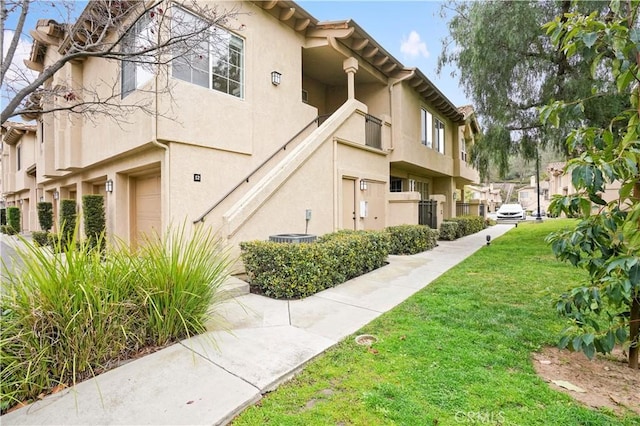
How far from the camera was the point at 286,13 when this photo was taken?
31.1 feet

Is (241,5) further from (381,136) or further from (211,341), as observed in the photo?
(211,341)

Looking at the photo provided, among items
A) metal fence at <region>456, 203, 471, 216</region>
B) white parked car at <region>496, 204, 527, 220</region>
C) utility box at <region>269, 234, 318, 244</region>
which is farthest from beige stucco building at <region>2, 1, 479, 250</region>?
white parked car at <region>496, 204, 527, 220</region>

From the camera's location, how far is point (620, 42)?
2797mm

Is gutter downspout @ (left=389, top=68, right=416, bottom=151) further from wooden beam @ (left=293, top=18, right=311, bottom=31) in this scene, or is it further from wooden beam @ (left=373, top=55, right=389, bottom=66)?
wooden beam @ (left=293, top=18, right=311, bottom=31)

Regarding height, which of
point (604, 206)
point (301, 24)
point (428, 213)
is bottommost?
point (428, 213)

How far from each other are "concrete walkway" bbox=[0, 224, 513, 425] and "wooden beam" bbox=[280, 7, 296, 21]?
841cm

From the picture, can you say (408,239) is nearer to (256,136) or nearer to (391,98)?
(256,136)

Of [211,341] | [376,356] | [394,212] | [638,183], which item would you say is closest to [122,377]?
[211,341]

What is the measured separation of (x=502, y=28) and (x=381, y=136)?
16.9ft

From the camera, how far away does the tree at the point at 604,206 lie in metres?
2.62

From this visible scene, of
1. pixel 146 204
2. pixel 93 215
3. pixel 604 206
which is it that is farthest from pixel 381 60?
pixel 93 215

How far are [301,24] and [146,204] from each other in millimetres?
7456

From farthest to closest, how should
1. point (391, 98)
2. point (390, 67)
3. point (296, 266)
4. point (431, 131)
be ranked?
point (431, 131) < point (391, 98) < point (390, 67) < point (296, 266)

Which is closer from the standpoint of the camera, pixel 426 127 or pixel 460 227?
pixel 426 127
